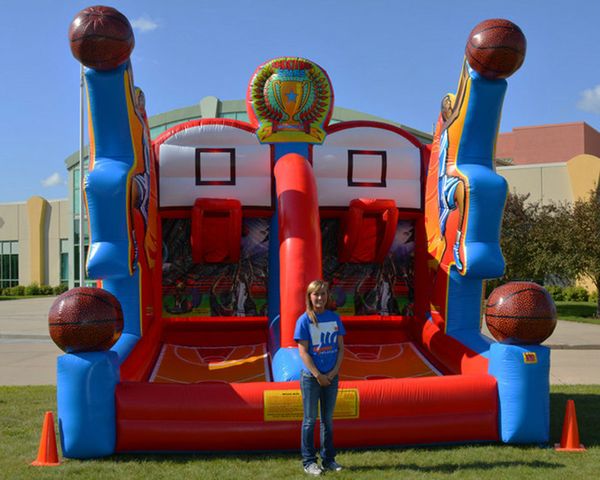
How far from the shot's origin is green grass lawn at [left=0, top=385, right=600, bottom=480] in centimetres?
429

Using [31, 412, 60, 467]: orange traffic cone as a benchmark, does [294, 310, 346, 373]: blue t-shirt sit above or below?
above

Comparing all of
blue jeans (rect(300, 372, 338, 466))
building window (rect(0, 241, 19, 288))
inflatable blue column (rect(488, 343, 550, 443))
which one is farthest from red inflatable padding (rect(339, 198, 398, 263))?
building window (rect(0, 241, 19, 288))

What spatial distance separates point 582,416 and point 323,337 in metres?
3.18

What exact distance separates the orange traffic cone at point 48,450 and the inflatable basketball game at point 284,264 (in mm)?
94

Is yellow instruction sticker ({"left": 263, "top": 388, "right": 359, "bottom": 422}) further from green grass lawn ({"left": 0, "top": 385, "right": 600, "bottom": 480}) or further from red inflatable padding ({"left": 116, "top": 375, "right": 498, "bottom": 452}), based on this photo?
green grass lawn ({"left": 0, "top": 385, "right": 600, "bottom": 480})

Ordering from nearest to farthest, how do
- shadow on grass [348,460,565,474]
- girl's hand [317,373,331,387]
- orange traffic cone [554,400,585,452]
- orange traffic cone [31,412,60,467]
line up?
girl's hand [317,373,331,387], shadow on grass [348,460,565,474], orange traffic cone [31,412,60,467], orange traffic cone [554,400,585,452]

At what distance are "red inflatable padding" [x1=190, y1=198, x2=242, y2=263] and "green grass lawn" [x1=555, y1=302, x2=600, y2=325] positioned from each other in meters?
14.2

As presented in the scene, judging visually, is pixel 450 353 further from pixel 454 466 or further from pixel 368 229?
pixel 454 466

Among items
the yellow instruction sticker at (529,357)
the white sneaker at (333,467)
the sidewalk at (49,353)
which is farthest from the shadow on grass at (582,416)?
the white sneaker at (333,467)

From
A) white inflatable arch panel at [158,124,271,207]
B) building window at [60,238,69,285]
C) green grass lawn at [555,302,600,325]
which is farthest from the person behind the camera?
building window at [60,238,69,285]

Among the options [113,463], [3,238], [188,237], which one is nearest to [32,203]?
[3,238]

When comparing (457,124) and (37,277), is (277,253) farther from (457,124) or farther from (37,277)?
(37,277)

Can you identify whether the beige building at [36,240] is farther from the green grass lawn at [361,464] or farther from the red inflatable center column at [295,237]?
the green grass lawn at [361,464]

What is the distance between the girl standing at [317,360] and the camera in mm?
4215
